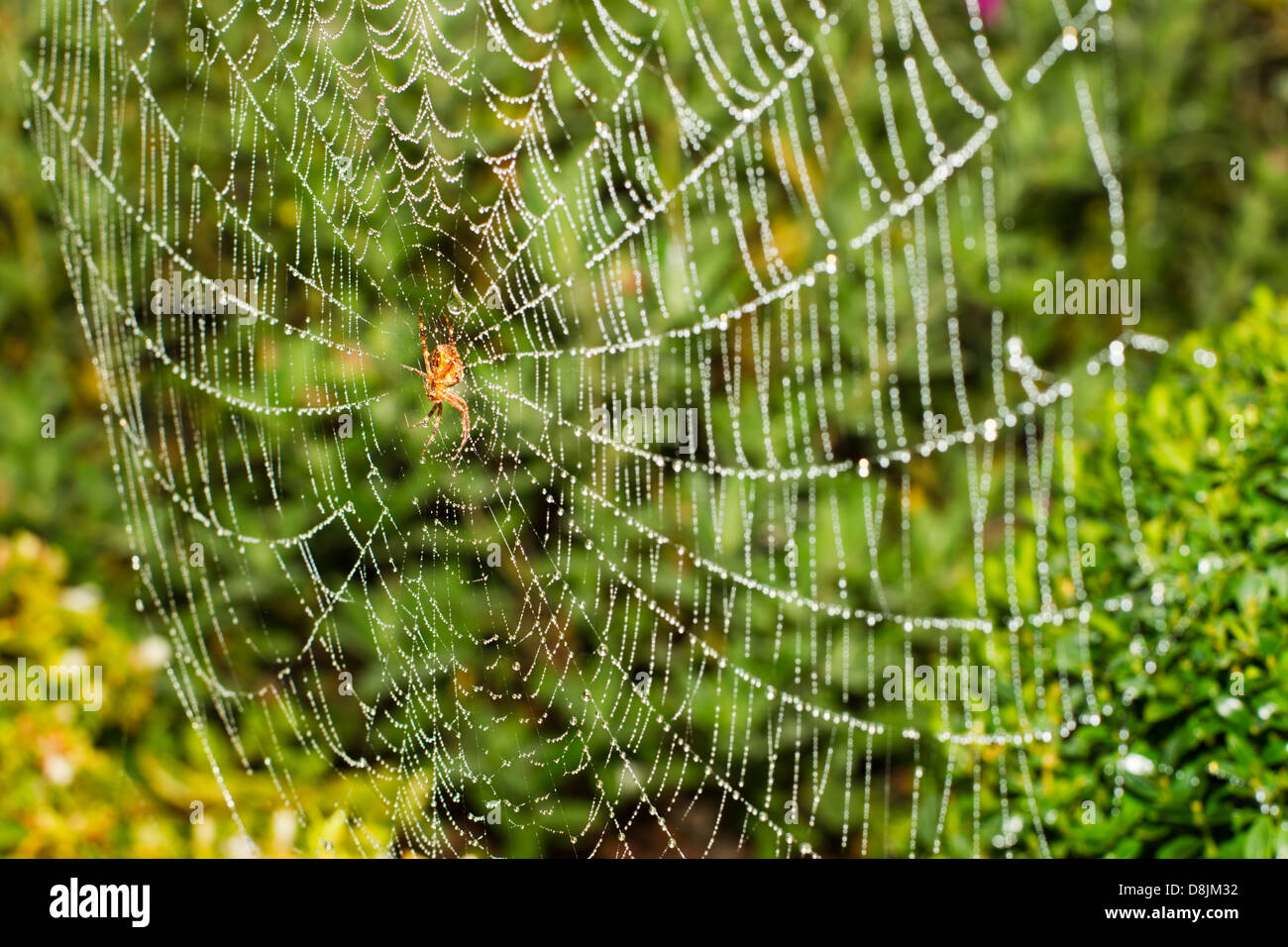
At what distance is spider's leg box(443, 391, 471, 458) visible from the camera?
182cm

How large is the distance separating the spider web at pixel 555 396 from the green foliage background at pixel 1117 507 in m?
0.10

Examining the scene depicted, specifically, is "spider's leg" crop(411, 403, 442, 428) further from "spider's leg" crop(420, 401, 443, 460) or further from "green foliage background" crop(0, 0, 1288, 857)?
"green foliage background" crop(0, 0, 1288, 857)

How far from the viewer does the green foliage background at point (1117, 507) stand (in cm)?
153

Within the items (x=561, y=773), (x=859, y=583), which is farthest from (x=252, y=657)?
(x=859, y=583)

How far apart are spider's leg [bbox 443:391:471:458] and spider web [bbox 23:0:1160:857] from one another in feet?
0.11

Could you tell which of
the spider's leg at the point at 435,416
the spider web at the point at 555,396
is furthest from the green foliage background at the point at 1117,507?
the spider's leg at the point at 435,416

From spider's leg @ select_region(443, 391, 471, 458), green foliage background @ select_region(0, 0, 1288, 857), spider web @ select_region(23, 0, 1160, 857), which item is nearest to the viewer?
green foliage background @ select_region(0, 0, 1288, 857)

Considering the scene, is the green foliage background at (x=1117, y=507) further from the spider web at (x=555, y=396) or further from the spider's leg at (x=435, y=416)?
the spider's leg at (x=435, y=416)

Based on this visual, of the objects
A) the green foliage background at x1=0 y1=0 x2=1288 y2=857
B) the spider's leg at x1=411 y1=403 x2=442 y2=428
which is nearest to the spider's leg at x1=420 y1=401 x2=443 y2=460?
the spider's leg at x1=411 y1=403 x2=442 y2=428

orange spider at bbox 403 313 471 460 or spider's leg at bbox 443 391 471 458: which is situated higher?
orange spider at bbox 403 313 471 460

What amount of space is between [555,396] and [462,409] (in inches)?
18.8

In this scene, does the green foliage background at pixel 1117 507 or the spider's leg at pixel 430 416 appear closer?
the green foliage background at pixel 1117 507

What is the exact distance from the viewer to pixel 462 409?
185 centimetres
